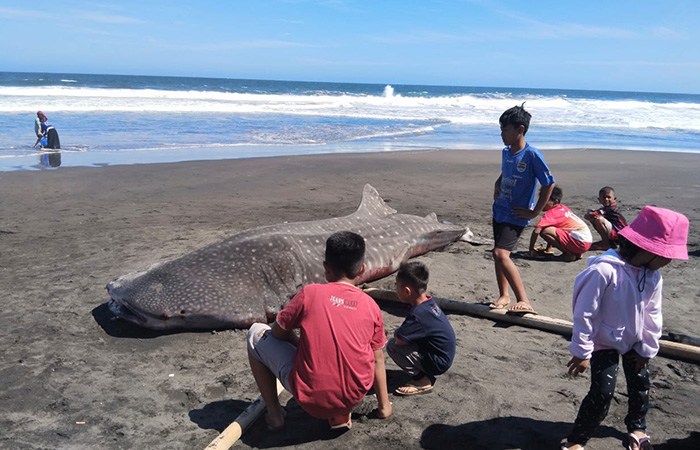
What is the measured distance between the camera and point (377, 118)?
3456 centimetres

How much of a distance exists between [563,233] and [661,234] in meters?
4.37

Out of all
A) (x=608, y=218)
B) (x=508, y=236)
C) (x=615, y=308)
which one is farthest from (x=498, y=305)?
(x=608, y=218)

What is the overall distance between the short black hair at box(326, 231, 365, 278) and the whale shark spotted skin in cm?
210

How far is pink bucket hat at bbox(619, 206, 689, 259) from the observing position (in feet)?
9.76

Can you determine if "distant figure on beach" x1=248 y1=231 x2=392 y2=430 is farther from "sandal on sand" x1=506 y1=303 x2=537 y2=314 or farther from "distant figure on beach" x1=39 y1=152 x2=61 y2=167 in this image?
"distant figure on beach" x1=39 y1=152 x2=61 y2=167

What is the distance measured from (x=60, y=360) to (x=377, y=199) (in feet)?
15.6

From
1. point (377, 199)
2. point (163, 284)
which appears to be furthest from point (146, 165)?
point (163, 284)

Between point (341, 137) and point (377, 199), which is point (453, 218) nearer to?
point (377, 199)

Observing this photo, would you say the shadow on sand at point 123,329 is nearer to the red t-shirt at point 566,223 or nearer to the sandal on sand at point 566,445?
the sandal on sand at point 566,445

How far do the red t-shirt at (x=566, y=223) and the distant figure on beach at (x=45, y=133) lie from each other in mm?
14201

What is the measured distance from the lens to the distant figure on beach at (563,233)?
7.20 meters

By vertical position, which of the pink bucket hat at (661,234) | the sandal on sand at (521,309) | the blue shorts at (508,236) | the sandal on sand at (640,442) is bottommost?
the sandal on sand at (640,442)

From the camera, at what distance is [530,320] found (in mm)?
5129

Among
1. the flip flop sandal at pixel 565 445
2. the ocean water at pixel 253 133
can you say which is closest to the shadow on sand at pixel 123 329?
the flip flop sandal at pixel 565 445
